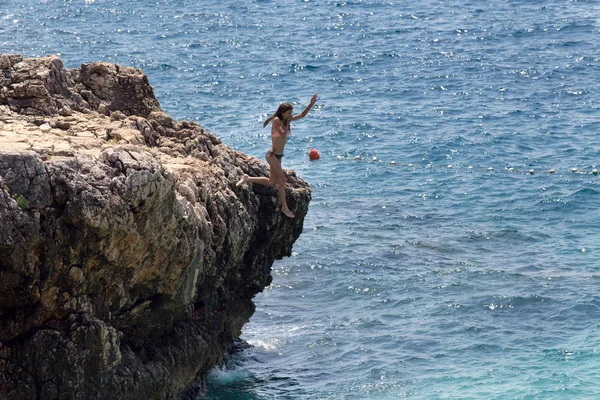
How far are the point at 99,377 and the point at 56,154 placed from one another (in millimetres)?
3105

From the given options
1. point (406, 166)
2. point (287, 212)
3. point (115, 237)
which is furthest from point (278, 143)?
point (406, 166)

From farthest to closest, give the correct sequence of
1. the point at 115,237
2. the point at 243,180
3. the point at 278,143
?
the point at 278,143 → the point at 243,180 → the point at 115,237

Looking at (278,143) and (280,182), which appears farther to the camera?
(280,182)

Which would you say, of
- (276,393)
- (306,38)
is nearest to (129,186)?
(276,393)

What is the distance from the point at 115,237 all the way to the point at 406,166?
20952mm

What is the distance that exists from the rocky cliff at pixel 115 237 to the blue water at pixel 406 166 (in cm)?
318

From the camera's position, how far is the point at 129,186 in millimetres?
13148

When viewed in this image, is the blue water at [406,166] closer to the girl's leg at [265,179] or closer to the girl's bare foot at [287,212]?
the girl's bare foot at [287,212]

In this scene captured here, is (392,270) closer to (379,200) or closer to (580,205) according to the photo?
(379,200)

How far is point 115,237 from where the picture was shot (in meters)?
13.2

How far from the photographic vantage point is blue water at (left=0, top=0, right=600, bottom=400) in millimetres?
20359

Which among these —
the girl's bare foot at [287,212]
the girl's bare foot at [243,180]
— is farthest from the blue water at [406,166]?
the girl's bare foot at [243,180]

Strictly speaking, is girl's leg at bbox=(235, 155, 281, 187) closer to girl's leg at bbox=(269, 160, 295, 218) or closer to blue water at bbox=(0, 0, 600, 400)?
girl's leg at bbox=(269, 160, 295, 218)

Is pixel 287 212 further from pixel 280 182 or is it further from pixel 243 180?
pixel 243 180
